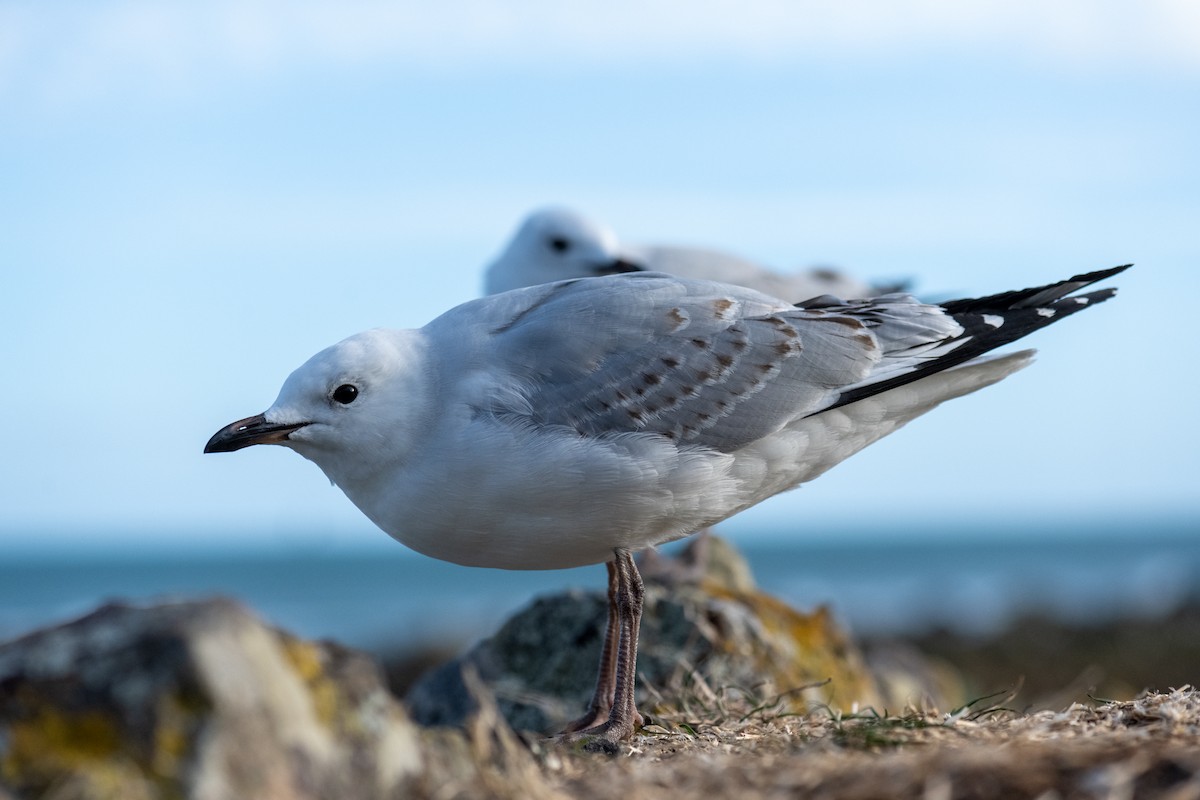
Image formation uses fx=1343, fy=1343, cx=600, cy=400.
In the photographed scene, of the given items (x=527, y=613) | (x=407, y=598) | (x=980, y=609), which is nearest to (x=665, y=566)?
(x=527, y=613)

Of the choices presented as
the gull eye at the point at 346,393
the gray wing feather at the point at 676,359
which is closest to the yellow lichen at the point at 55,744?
the gull eye at the point at 346,393

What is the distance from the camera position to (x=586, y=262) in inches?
451

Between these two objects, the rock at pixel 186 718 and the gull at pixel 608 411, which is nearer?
the rock at pixel 186 718

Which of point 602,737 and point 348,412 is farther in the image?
point 348,412

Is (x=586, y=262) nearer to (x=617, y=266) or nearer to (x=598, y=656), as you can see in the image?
(x=617, y=266)

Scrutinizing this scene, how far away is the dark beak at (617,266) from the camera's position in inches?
441

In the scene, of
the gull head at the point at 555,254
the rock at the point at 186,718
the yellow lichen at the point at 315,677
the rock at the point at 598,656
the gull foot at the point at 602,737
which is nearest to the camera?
the rock at the point at 186,718

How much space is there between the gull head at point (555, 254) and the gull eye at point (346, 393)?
20.1 ft

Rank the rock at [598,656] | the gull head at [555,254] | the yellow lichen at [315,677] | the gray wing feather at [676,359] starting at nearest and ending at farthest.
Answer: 1. the yellow lichen at [315,677]
2. the gray wing feather at [676,359]
3. the rock at [598,656]
4. the gull head at [555,254]

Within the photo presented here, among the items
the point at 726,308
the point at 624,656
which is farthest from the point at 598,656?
the point at 726,308

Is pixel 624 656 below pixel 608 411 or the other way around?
below

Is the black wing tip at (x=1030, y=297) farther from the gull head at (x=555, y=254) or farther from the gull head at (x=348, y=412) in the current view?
the gull head at (x=555, y=254)

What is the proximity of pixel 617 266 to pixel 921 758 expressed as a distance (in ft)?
27.1

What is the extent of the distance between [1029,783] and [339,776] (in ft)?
5.35
